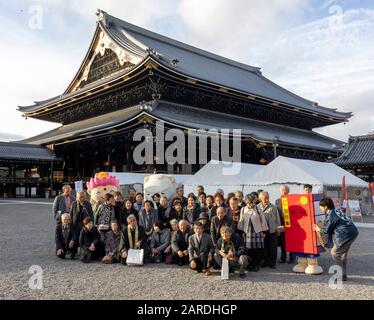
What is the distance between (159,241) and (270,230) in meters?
2.41

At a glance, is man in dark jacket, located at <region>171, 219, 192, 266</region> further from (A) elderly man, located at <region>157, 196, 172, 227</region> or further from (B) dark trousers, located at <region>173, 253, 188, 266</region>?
(A) elderly man, located at <region>157, 196, 172, 227</region>

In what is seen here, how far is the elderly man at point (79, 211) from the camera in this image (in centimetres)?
841

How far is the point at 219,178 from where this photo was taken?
16.2 meters

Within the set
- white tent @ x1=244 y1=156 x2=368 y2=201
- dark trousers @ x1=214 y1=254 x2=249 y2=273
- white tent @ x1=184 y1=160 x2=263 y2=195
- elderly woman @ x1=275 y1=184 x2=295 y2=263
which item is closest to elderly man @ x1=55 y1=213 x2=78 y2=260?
dark trousers @ x1=214 y1=254 x2=249 y2=273

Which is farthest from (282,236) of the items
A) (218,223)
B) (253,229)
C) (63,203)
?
(63,203)

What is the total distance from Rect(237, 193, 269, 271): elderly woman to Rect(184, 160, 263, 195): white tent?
838cm

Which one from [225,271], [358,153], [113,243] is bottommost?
[225,271]

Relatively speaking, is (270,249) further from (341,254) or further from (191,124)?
(191,124)

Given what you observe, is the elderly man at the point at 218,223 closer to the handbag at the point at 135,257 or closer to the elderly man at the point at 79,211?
the handbag at the point at 135,257

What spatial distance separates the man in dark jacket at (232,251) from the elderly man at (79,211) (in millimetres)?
3318

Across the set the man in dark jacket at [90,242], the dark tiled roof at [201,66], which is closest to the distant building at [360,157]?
the dark tiled roof at [201,66]

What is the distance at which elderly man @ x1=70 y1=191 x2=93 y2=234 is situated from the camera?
841cm
